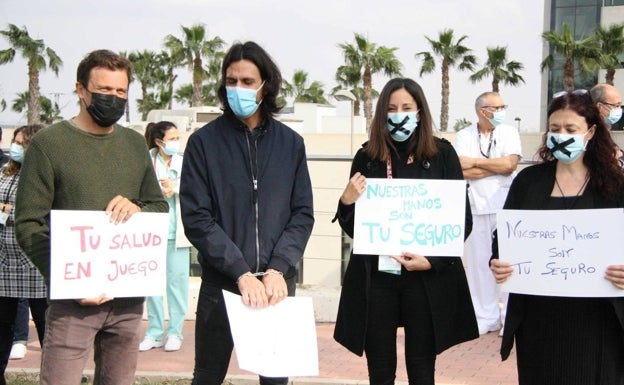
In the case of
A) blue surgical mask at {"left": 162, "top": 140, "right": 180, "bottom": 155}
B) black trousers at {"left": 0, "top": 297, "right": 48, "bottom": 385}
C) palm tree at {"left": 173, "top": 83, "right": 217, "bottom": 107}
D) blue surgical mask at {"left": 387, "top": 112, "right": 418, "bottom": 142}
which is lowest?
black trousers at {"left": 0, "top": 297, "right": 48, "bottom": 385}

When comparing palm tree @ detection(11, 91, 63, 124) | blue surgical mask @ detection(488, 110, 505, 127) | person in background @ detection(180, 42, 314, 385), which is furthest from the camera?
palm tree @ detection(11, 91, 63, 124)

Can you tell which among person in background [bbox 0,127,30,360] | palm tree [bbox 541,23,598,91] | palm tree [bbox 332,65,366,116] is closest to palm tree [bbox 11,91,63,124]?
palm tree [bbox 332,65,366,116]

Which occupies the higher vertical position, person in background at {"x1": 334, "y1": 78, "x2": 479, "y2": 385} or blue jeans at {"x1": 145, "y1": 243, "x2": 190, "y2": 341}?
person in background at {"x1": 334, "y1": 78, "x2": 479, "y2": 385}

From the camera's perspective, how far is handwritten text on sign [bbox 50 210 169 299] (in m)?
3.74

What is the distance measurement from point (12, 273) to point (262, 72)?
3.18 m

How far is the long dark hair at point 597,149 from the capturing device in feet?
12.5

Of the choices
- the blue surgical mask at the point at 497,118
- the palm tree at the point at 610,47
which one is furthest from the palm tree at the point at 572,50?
the blue surgical mask at the point at 497,118

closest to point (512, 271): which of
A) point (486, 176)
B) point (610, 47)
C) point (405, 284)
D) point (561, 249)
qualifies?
point (561, 249)

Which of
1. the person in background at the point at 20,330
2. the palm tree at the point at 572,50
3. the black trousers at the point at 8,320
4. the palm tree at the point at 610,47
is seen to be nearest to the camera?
the black trousers at the point at 8,320

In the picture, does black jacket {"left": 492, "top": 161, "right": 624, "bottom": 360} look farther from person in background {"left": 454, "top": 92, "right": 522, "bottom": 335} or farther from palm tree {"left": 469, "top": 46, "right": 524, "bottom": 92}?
palm tree {"left": 469, "top": 46, "right": 524, "bottom": 92}

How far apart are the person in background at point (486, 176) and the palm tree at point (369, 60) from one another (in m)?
41.8

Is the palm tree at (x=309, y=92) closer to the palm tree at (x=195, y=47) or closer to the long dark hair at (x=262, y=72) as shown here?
the palm tree at (x=195, y=47)

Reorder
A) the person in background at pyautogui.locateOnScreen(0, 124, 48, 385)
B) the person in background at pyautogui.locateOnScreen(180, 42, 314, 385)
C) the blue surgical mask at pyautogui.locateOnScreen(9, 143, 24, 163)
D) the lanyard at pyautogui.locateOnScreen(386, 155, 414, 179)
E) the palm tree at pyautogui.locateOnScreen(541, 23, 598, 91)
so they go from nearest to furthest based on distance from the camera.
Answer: the person in background at pyautogui.locateOnScreen(180, 42, 314, 385), the lanyard at pyautogui.locateOnScreen(386, 155, 414, 179), the person in background at pyautogui.locateOnScreen(0, 124, 48, 385), the blue surgical mask at pyautogui.locateOnScreen(9, 143, 24, 163), the palm tree at pyautogui.locateOnScreen(541, 23, 598, 91)

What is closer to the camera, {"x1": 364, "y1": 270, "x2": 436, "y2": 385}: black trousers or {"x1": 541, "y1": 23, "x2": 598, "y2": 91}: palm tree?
{"x1": 364, "y1": 270, "x2": 436, "y2": 385}: black trousers
